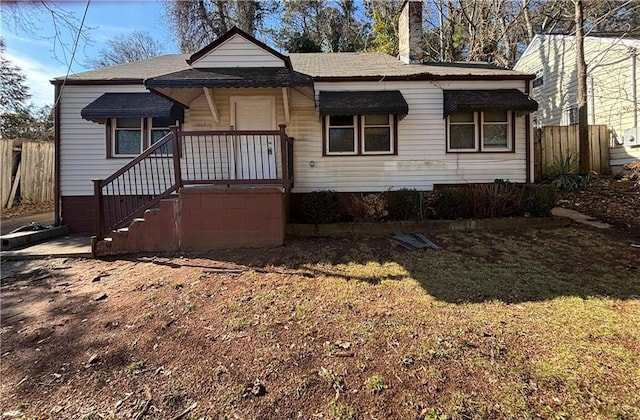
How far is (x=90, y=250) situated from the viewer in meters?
6.00

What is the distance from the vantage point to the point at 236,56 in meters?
7.22

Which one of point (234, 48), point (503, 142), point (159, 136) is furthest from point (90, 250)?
point (503, 142)

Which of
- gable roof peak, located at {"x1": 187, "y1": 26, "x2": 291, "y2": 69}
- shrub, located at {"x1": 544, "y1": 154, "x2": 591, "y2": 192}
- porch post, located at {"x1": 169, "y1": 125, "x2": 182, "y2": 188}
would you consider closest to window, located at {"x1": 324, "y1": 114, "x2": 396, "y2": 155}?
gable roof peak, located at {"x1": 187, "y1": 26, "x2": 291, "y2": 69}

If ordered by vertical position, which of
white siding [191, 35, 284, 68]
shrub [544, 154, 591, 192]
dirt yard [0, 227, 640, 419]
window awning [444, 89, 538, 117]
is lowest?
dirt yard [0, 227, 640, 419]

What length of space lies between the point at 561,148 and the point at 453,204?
6.27 m

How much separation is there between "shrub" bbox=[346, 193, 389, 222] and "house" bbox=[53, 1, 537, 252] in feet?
2.88

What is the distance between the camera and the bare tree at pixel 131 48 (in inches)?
945

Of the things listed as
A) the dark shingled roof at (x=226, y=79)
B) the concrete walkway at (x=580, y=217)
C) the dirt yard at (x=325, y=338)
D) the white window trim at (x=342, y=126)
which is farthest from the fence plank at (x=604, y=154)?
the dark shingled roof at (x=226, y=79)

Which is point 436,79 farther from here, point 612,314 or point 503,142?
point 612,314

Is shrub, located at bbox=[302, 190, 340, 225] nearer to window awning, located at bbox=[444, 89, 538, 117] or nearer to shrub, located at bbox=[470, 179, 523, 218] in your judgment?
shrub, located at bbox=[470, 179, 523, 218]

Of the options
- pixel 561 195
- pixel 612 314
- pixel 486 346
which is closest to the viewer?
pixel 486 346

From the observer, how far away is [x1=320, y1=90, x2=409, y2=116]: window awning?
25.2 feet

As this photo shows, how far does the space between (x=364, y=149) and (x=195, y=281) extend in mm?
5495

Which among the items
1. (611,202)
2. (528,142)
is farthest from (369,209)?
(611,202)
